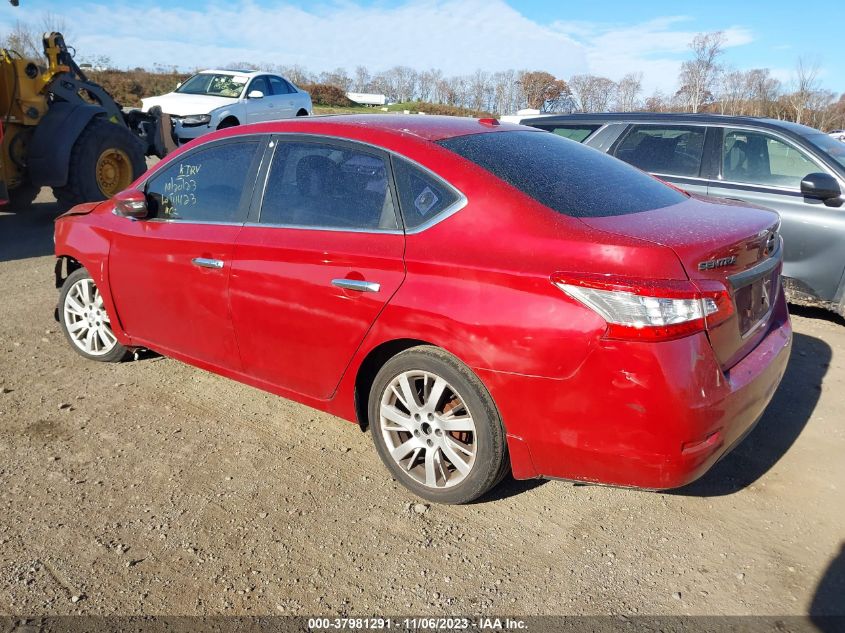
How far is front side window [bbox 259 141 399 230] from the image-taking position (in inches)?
123

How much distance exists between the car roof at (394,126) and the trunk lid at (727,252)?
97 centimetres

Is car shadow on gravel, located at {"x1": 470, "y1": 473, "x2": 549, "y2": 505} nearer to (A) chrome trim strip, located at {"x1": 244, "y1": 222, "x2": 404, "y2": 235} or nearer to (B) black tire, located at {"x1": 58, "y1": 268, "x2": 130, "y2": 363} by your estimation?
(A) chrome trim strip, located at {"x1": 244, "y1": 222, "x2": 404, "y2": 235}

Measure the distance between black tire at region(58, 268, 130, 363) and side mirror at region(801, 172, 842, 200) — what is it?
5.13 metres

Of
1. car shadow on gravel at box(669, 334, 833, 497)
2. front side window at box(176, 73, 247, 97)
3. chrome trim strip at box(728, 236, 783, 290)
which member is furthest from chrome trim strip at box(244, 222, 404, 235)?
front side window at box(176, 73, 247, 97)

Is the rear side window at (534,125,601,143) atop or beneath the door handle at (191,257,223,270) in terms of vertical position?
atop

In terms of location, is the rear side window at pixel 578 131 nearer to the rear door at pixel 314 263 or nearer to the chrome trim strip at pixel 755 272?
the chrome trim strip at pixel 755 272

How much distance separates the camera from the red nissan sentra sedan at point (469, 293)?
8.13 ft

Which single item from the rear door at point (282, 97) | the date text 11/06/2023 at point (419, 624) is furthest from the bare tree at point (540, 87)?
the date text 11/06/2023 at point (419, 624)

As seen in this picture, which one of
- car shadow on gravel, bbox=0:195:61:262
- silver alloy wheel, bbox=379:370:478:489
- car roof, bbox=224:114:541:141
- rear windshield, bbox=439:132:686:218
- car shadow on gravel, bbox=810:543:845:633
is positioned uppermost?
car roof, bbox=224:114:541:141

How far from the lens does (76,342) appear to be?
469 cm

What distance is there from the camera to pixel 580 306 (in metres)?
2.49

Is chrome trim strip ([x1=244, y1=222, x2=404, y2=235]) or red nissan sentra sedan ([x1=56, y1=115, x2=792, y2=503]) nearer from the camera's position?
red nissan sentra sedan ([x1=56, y1=115, x2=792, y2=503])

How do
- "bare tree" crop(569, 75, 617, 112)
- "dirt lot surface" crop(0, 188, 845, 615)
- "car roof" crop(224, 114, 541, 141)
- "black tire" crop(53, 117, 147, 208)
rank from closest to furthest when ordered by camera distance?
"dirt lot surface" crop(0, 188, 845, 615), "car roof" crop(224, 114, 541, 141), "black tire" crop(53, 117, 147, 208), "bare tree" crop(569, 75, 617, 112)

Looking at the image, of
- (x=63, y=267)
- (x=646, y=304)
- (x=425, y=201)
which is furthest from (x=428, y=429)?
(x=63, y=267)
